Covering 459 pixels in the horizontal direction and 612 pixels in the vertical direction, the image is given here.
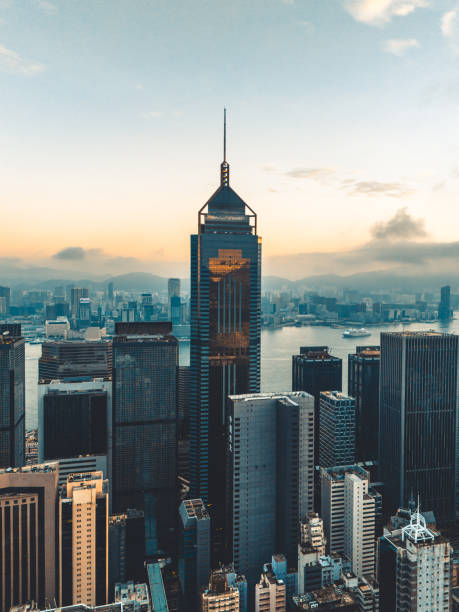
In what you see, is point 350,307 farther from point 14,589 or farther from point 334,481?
point 14,589

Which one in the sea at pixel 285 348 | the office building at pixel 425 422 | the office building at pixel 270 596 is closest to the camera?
the office building at pixel 270 596

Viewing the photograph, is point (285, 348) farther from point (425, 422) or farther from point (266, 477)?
point (266, 477)

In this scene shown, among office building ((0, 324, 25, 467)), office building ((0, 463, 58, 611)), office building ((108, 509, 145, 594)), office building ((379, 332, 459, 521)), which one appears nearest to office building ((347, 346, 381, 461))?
office building ((379, 332, 459, 521))

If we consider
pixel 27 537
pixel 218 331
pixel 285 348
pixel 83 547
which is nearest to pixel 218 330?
pixel 218 331

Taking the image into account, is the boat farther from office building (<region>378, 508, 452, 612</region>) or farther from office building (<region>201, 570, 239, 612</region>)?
office building (<region>378, 508, 452, 612</region>)

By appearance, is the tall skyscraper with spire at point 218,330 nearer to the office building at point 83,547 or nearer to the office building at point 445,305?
the office building at point 83,547

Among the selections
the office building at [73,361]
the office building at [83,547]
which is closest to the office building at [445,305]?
the office building at [73,361]

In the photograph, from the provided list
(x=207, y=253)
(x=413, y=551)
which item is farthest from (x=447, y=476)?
(x=207, y=253)
